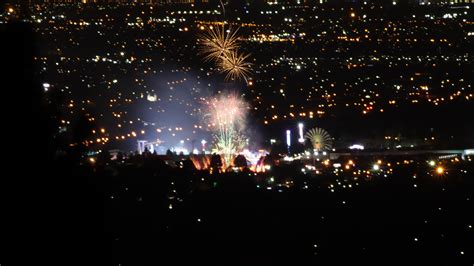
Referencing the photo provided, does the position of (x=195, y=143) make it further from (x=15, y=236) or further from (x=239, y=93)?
(x=15, y=236)

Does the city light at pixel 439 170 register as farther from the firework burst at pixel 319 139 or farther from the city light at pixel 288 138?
the firework burst at pixel 319 139

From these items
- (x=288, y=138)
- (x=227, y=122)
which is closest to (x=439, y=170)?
(x=288, y=138)

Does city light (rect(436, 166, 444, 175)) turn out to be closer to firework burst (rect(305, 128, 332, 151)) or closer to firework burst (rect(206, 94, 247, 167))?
firework burst (rect(305, 128, 332, 151))

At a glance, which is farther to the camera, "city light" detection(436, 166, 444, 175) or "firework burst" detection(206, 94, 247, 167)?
"firework burst" detection(206, 94, 247, 167)

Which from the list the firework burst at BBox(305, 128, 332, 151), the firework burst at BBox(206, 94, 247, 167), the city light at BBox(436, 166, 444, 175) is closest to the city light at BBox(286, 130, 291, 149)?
the firework burst at BBox(305, 128, 332, 151)

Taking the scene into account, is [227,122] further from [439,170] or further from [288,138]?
[439,170]

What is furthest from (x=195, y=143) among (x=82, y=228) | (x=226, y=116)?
(x=82, y=228)
